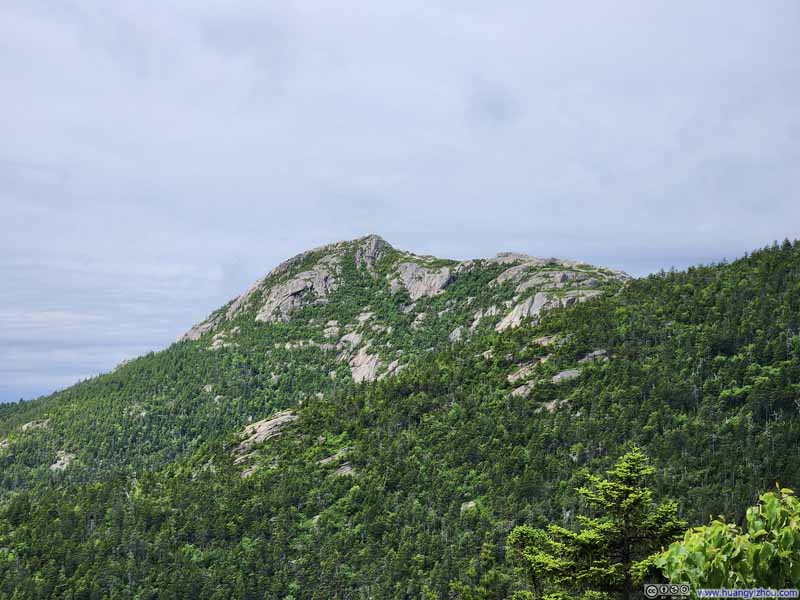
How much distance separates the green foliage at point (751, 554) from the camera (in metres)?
14.5

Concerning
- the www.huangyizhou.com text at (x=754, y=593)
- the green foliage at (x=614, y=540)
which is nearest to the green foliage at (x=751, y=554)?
the www.huangyizhou.com text at (x=754, y=593)

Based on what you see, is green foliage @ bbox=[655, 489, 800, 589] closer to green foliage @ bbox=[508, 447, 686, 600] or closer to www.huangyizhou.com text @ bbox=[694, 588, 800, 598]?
www.huangyizhou.com text @ bbox=[694, 588, 800, 598]

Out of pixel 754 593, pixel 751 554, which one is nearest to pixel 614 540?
pixel 754 593

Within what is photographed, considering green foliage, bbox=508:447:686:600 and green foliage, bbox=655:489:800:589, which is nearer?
green foliage, bbox=655:489:800:589

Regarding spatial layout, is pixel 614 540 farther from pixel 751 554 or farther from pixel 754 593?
pixel 751 554

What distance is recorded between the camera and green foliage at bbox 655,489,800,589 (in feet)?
47.7

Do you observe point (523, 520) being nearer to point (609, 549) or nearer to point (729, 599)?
point (609, 549)

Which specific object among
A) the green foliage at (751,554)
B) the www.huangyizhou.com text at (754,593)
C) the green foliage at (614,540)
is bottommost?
the green foliage at (614,540)

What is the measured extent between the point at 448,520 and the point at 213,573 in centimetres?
6258

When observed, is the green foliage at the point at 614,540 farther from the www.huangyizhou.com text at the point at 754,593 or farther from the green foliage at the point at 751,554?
the www.huangyizhou.com text at the point at 754,593

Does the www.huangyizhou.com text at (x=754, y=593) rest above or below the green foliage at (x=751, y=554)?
below

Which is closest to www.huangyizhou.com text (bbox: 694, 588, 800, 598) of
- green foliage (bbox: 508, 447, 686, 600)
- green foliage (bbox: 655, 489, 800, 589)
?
green foliage (bbox: 655, 489, 800, 589)

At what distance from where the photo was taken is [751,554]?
1450cm

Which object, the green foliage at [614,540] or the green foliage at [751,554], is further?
the green foliage at [614,540]
